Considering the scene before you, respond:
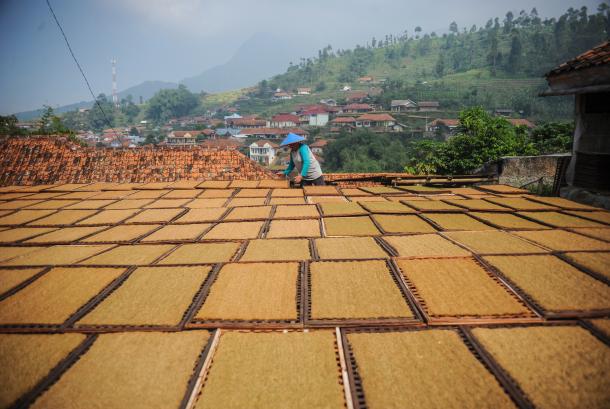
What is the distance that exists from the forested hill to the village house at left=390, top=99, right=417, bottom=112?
277cm

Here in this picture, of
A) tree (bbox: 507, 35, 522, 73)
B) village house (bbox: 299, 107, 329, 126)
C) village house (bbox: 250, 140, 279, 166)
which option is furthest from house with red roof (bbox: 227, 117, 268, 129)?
tree (bbox: 507, 35, 522, 73)

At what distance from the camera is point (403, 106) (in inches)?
2474

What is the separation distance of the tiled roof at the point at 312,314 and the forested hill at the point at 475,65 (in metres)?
25.3

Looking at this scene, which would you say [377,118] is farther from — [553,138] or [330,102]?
[553,138]

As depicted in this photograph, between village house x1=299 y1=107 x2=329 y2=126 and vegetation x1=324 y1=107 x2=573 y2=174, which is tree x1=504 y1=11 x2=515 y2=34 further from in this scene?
vegetation x1=324 y1=107 x2=573 y2=174

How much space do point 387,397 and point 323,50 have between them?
139 meters

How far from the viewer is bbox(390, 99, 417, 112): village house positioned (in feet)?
202

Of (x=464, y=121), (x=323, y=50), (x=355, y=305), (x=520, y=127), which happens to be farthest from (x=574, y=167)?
(x=323, y=50)

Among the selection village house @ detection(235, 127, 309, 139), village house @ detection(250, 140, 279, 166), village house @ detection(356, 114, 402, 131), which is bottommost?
village house @ detection(250, 140, 279, 166)

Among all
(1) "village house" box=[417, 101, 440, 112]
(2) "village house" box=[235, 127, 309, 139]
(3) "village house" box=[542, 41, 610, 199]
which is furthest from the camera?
(2) "village house" box=[235, 127, 309, 139]

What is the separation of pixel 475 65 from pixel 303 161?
3652 inches

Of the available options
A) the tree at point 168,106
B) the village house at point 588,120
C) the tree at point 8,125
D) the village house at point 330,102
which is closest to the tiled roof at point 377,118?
the village house at point 330,102

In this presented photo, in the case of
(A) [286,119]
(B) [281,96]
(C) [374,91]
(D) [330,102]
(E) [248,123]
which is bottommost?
(E) [248,123]

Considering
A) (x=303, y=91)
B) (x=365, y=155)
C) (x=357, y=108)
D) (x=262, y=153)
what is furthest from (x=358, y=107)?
(x=303, y=91)
